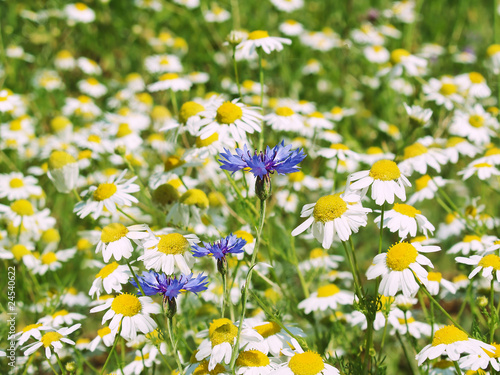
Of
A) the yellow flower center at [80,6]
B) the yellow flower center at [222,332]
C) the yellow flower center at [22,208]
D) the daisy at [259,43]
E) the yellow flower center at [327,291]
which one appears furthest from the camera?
the yellow flower center at [80,6]

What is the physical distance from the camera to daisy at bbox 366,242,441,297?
64.1 inches

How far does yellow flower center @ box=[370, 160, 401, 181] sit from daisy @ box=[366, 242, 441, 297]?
0.24 m

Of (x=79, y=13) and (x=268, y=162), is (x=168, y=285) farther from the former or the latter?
(x=79, y=13)

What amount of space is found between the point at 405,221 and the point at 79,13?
13.9 ft

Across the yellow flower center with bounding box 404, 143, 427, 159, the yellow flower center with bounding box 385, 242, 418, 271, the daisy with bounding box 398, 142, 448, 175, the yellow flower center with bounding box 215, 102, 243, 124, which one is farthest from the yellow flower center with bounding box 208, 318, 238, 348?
the yellow flower center with bounding box 404, 143, 427, 159

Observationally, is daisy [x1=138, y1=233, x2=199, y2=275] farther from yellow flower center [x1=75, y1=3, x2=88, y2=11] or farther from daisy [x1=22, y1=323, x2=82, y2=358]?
yellow flower center [x1=75, y1=3, x2=88, y2=11]

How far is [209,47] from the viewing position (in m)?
5.14

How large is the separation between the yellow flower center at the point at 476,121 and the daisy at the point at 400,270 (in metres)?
1.72

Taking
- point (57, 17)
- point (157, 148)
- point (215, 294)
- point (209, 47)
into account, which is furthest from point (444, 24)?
point (215, 294)

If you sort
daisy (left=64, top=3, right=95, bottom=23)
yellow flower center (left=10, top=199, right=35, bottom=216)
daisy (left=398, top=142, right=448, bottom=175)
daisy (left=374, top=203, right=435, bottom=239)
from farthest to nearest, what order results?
daisy (left=64, top=3, right=95, bottom=23)
yellow flower center (left=10, top=199, right=35, bottom=216)
daisy (left=398, top=142, right=448, bottom=175)
daisy (left=374, top=203, right=435, bottom=239)

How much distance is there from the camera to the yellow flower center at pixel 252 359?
1604 mm

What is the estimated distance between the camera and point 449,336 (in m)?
1.66

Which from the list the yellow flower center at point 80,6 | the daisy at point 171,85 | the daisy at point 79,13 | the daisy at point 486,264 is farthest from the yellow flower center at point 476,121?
the yellow flower center at point 80,6

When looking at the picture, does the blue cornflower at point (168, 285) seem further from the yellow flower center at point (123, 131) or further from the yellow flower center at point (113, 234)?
the yellow flower center at point (123, 131)
